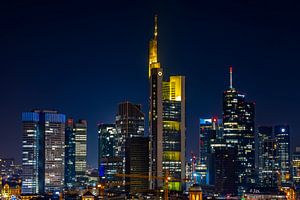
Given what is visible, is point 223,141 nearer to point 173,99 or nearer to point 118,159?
point 118,159

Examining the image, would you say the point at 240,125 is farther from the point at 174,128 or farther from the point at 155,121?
the point at 155,121

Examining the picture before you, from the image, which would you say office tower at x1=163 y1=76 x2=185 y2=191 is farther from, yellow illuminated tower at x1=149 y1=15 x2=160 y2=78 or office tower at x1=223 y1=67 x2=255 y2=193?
office tower at x1=223 y1=67 x2=255 y2=193

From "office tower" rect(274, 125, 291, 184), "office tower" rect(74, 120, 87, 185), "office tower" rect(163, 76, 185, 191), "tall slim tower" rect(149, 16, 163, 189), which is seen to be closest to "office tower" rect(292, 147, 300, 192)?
"office tower" rect(274, 125, 291, 184)

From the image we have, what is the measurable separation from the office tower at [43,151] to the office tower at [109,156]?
8.85 m

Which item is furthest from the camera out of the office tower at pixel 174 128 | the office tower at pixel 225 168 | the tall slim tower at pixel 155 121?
the office tower at pixel 225 168

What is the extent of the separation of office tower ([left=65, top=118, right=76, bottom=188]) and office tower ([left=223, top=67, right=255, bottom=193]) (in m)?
A: 29.8

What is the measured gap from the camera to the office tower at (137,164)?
310 feet

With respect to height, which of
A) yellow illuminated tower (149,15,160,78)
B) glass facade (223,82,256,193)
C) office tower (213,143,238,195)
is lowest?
office tower (213,143,238,195)

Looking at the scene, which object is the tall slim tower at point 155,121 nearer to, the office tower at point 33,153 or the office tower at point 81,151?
the office tower at point 33,153

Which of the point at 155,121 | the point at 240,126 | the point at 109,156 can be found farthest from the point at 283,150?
the point at 155,121

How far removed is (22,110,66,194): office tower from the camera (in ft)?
426

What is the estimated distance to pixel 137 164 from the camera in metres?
98.1

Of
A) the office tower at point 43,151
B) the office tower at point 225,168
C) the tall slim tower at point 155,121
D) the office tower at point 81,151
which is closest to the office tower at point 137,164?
the tall slim tower at point 155,121

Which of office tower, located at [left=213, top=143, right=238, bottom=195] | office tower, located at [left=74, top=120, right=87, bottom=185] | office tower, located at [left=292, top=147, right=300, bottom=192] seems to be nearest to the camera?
office tower, located at [left=292, top=147, right=300, bottom=192]
